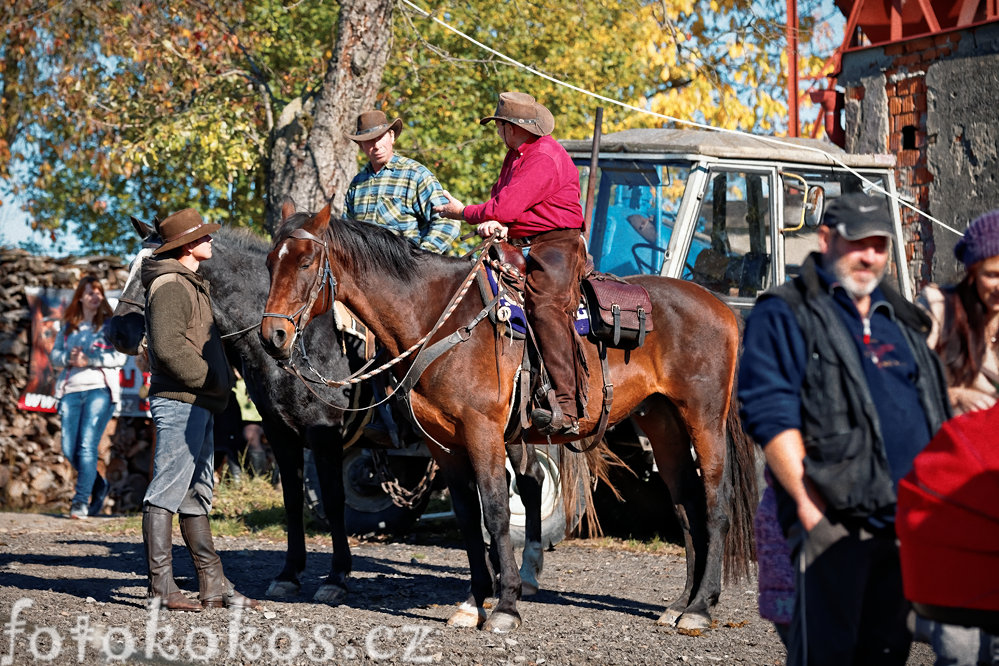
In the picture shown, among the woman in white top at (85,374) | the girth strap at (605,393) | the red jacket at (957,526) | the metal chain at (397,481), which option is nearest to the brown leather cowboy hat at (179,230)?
the girth strap at (605,393)

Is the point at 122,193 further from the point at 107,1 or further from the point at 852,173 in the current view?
the point at 852,173

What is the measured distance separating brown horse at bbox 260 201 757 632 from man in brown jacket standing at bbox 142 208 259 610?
0.56 metres

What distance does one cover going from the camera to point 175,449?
5914 millimetres

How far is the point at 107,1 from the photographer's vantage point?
14969 millimetres

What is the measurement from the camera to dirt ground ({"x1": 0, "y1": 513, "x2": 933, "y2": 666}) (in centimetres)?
520

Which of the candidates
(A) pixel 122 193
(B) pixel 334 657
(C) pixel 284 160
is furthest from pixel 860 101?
(A) pixel 122 193

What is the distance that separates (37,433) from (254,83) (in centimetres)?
718

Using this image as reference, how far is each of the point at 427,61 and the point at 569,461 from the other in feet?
37.5

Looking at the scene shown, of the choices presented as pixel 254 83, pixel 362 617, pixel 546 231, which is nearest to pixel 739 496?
pixel 546 231

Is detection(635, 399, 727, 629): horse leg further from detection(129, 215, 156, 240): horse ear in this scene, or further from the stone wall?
the stone wall

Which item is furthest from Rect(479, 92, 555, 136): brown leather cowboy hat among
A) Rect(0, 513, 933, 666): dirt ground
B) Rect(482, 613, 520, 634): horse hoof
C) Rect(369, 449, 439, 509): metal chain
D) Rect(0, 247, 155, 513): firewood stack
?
Rect(0, 247, 155, 513): firewood stack

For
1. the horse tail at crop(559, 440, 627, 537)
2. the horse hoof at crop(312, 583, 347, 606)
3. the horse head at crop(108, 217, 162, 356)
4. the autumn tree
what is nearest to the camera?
the horse head at crop(108, 217, 162, 356)

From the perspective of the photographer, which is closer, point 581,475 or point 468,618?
point 468,618

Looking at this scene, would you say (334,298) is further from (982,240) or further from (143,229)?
(982,240)
